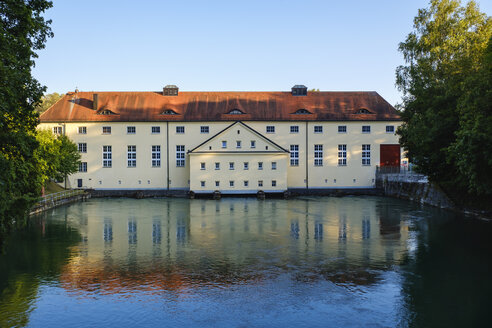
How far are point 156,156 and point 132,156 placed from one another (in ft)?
8.50

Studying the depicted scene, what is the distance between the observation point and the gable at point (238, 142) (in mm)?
45969

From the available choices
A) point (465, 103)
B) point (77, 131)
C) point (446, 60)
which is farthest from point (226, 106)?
point (465, 103)

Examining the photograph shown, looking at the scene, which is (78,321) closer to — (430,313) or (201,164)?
(430,313)

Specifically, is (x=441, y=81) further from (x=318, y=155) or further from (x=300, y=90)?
(x=300, y=90)

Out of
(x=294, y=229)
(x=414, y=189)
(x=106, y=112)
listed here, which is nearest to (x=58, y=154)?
(x=106, y=112)

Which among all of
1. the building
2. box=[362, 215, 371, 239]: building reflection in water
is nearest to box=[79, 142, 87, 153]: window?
the building

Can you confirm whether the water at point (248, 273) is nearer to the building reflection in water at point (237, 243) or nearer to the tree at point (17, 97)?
the building reflection in water at point (237, 243)

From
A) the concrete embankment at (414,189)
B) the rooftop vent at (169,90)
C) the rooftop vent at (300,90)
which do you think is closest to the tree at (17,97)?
the concrete embankment at (414,189)

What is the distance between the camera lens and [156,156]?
4838cm

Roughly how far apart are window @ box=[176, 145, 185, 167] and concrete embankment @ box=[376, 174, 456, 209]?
837 inches

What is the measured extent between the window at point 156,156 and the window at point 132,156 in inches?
76.4

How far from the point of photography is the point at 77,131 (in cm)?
4841

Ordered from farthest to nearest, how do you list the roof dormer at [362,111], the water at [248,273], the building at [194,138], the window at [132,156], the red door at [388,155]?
the roof dormer at [362,111], the red door at [388,155], the window at [132,156], the building at [194,138], the water at [248,273]

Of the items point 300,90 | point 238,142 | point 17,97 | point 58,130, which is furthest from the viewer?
point 300,90
